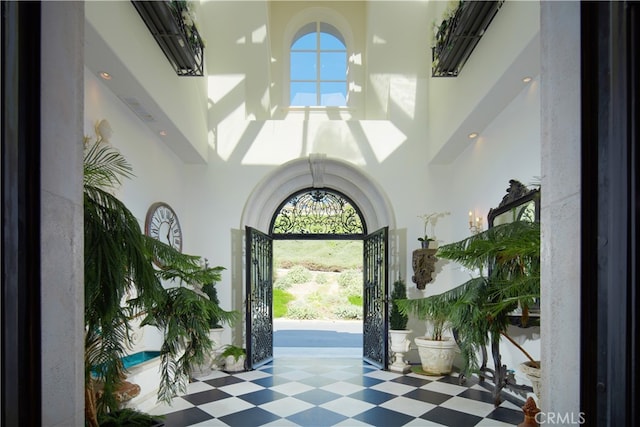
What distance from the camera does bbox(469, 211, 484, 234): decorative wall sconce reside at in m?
5.64

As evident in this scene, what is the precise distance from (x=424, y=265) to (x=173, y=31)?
4.63 m

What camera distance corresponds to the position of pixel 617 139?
0.87 metres

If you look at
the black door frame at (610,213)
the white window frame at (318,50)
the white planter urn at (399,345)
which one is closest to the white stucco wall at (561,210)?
the black door frame at (610,213)

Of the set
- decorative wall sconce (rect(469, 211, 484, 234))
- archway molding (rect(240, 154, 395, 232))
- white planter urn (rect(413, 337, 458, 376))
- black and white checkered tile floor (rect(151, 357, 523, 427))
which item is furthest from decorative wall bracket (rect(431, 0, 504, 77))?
black and white checkered tile floor (rect(151, 357, 523, 427))

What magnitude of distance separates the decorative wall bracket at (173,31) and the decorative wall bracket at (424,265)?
402cm

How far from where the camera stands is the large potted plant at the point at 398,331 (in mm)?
6516

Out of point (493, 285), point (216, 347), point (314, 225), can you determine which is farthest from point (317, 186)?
point (493, 285)

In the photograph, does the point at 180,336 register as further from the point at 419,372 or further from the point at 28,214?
the point at 419,372

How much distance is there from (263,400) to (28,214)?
4.43 m

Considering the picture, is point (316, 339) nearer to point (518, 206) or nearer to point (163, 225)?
point (163, 225)

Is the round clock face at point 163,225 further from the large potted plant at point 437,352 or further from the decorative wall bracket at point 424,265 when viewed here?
the large potted plant at point 437,352

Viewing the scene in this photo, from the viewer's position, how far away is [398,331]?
6590 millimetres

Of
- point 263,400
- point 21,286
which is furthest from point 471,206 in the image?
point 21,286

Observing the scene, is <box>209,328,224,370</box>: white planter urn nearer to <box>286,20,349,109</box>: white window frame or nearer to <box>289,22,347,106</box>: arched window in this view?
<box>286,20,349,109</box>: white window frame
